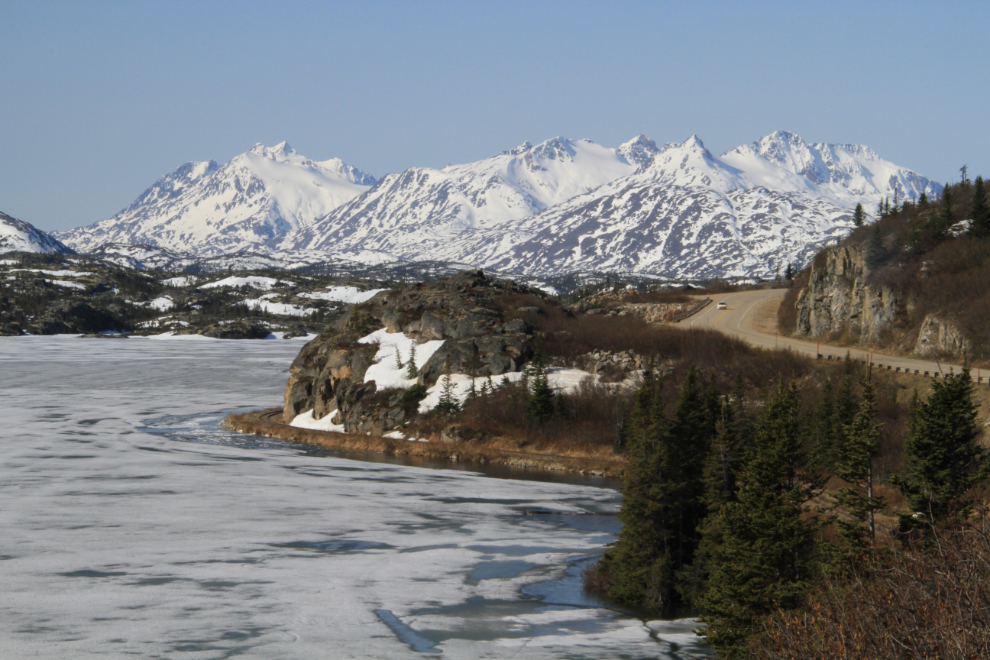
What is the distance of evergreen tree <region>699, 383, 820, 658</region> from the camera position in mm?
26609

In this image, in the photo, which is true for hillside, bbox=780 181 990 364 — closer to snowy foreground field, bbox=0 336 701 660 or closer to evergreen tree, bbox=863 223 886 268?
evergreen tree, bbox=863 223 886 268

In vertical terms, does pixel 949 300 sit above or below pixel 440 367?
above

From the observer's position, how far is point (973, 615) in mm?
13586

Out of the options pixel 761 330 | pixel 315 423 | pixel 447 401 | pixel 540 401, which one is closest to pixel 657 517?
pixel 540 401

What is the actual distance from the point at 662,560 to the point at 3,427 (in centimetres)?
6305

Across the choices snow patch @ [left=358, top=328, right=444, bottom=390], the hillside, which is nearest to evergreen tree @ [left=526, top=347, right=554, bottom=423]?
snow patch @ [left=358, top=328, right=444, bottom=390]

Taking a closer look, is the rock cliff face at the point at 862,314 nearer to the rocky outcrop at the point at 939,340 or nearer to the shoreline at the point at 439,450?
the rocky outcrop at the point at 939,340

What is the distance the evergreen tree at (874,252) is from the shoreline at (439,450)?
2770 cm

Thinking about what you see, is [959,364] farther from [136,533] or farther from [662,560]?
[136,533]

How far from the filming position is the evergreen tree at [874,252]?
72.6m

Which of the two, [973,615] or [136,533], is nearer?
[973,615]

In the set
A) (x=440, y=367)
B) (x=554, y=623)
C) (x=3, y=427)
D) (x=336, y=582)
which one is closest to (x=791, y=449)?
(x=554, y=623)

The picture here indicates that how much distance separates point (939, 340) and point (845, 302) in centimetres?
1510

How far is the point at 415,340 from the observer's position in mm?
82812
